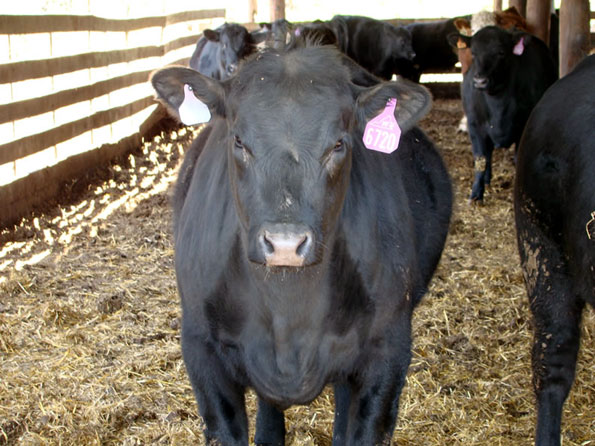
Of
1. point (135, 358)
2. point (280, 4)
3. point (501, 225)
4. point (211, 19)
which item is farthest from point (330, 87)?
point (211, 19)

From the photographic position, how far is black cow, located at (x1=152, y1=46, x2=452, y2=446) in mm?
2703

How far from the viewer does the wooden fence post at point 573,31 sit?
21.5ft

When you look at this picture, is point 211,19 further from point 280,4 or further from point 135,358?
point 135,358

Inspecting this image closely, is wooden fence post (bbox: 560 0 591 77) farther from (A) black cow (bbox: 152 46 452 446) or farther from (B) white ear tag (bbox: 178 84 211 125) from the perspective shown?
(B) white ear tag (bbox: 178 84 211 125)

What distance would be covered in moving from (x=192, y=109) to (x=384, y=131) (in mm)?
706

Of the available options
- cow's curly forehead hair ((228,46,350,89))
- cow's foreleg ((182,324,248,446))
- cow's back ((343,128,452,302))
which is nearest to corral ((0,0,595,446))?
cow's back ((343,128,452,302))

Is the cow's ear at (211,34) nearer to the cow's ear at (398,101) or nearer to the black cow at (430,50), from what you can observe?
the black cow at (430,50)

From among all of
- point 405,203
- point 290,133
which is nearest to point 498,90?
point 405,203

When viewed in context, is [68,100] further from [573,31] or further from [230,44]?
[573,31]

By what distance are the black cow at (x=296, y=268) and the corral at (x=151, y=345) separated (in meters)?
0.90

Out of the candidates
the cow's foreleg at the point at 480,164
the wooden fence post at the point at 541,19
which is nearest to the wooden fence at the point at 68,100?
the cow's foreleg at the point at 480,164

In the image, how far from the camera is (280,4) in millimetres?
12172

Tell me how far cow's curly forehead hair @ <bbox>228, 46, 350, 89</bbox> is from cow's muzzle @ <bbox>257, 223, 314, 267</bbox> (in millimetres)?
597

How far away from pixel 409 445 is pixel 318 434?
425 millimetres
